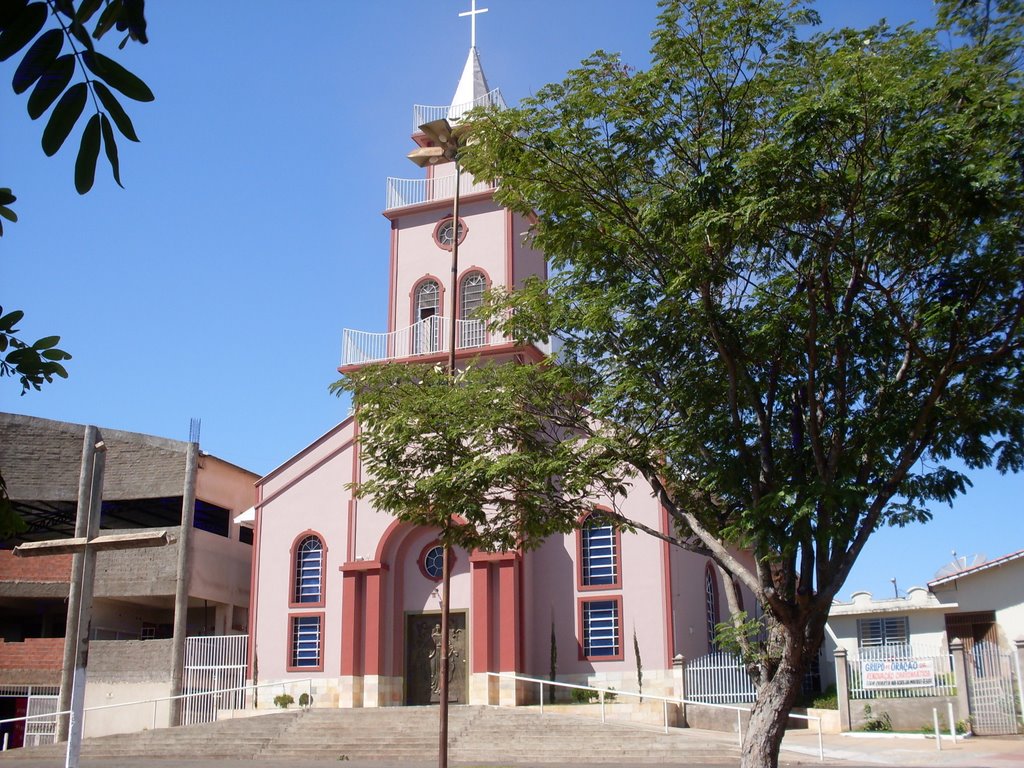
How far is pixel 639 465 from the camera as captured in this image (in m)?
13.1

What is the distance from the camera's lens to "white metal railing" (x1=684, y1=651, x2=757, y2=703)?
22.5 m

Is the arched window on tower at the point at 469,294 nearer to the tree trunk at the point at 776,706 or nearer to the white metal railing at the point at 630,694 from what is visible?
the white metal railing at the point at 630,694

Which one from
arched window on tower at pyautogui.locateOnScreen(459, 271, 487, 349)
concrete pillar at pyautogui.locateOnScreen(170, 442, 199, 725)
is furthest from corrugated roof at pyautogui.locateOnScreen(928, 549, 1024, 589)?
concrete pillar at pyautogui.locateOnScreen(170, 442, 199, 725)

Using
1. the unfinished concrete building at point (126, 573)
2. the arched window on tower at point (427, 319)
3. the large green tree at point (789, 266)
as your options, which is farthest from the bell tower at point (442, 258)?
the large green tree at point (789, 266)

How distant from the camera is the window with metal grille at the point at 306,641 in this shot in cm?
2622

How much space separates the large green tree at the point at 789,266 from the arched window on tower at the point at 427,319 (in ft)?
45.7

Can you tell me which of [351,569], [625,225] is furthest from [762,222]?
[351,569]

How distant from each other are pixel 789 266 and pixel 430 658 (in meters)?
16.6

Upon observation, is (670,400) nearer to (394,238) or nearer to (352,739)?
(352,739)

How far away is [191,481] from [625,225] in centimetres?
2027

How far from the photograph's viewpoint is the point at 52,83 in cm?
276

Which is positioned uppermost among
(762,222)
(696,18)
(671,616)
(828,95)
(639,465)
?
(696,18)

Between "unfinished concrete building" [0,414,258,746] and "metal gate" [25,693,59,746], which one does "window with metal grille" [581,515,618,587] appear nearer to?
Answer: "unfinished concrete building" [0,414,258,746]

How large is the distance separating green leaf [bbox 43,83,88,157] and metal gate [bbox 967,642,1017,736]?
20921 mm
